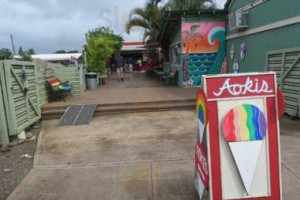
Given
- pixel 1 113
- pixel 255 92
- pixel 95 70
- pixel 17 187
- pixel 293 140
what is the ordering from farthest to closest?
pixel 95 70 < pixel 1 113 < pixel 293 140 < pixel 17 187 < pixel 255 92

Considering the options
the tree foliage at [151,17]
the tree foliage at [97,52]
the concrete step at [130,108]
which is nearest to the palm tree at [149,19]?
the tree foliage at [151,17]

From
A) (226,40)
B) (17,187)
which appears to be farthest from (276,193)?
(226,40)

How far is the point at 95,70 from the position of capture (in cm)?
2069

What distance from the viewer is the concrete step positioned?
427 inches

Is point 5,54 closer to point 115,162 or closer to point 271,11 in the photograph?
point 115,162

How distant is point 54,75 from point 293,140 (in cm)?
930

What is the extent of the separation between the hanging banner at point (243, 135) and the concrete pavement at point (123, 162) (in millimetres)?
794

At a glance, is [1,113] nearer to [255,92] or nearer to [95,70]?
[255,92]

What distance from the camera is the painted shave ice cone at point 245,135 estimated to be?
12.7 ft

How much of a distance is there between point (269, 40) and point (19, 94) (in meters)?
6.97

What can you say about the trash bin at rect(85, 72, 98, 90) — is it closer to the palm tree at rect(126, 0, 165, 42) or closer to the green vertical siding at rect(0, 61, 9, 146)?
the palm tree at rect(126, 0, 165, 42)

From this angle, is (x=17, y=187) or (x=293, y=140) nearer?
(x=17, y=187)

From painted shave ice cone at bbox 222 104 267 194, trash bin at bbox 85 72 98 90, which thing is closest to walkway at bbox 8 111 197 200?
painted shave ice cone at bbox 222 104 267 194

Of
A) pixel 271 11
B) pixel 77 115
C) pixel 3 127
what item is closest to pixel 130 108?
pixel 77 115
